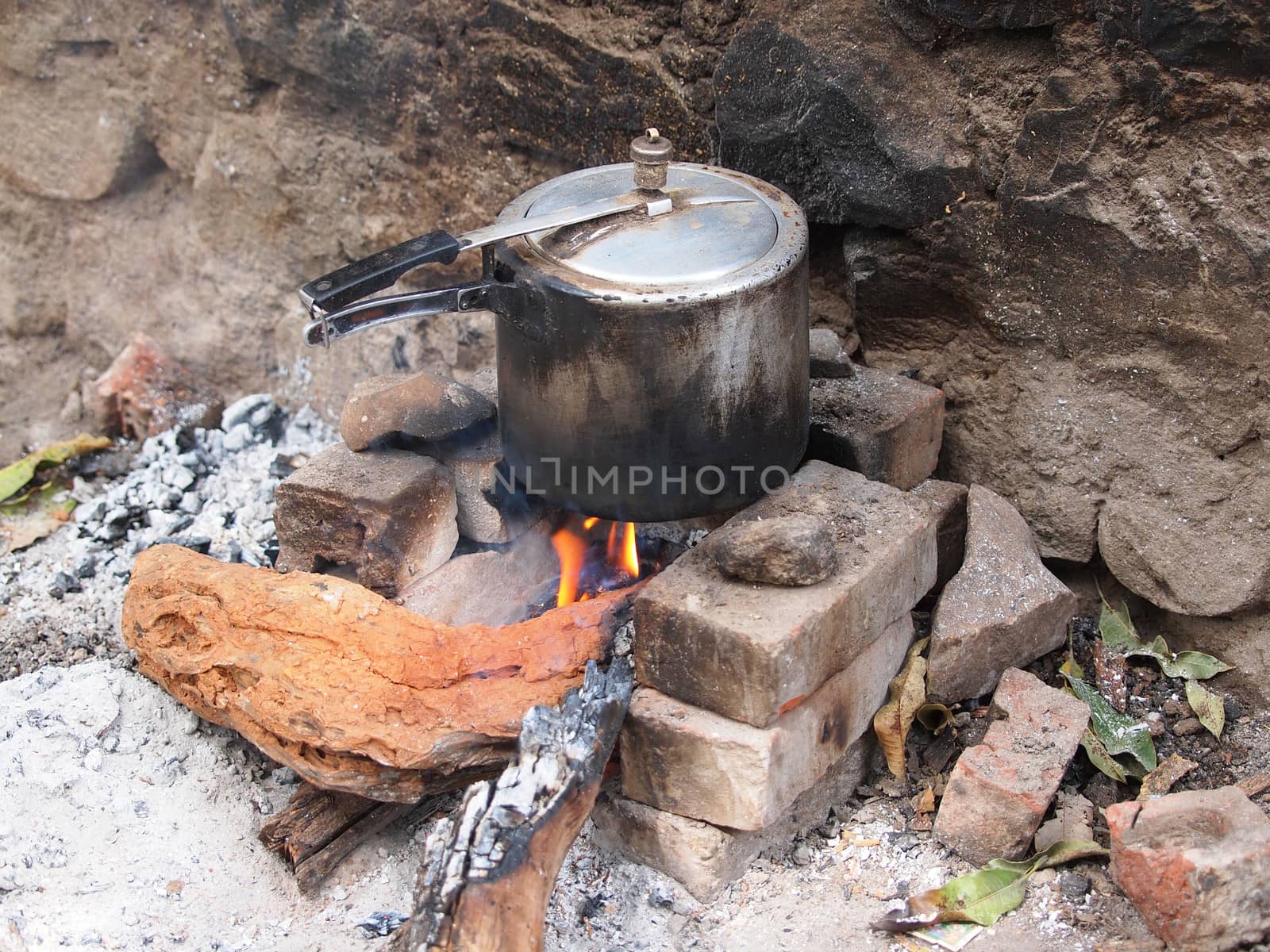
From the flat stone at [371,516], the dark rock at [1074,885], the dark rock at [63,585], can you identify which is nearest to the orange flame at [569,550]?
the flat stone at [371,516]

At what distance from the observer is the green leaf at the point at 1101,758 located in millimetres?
2746

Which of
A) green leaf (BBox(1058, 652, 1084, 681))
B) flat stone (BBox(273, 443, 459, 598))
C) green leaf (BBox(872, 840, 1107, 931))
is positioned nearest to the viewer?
green leaf (BBox(872, 840, 1107, 931))

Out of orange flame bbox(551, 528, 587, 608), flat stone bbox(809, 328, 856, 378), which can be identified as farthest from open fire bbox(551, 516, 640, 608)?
flat stone bbox(809, 328, 856, 378)

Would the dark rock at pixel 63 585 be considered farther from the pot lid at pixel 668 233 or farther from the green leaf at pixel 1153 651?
the green leaf at pixel 1153 651

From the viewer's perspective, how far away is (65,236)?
4.61 metres

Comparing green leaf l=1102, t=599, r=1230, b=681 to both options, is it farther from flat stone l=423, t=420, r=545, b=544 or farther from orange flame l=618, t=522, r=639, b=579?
flat stone l=423, t=420, r=545, b=544

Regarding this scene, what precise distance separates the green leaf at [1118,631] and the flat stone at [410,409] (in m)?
1.62

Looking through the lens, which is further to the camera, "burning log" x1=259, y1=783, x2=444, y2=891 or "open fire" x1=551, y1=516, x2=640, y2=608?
"open fire" x1=551, y1=516, x2=640, y2=608

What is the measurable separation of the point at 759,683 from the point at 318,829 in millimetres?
1020

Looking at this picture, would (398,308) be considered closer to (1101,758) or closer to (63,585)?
(63,585)

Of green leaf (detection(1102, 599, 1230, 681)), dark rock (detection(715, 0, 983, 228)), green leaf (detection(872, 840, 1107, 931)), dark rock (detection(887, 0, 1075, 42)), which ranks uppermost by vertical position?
dark rock (detection(887, 0, 1075, 42))

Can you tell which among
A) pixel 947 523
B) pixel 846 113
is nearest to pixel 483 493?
pixel 947 523

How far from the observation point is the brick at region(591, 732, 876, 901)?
102 inches

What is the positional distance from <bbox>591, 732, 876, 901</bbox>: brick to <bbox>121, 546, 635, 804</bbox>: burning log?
0.30m
